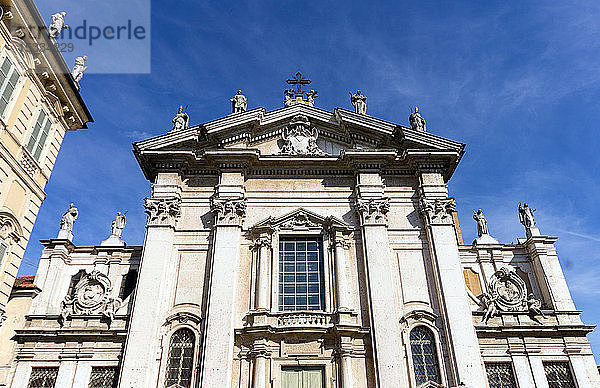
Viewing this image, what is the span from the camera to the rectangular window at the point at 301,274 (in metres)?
16.3

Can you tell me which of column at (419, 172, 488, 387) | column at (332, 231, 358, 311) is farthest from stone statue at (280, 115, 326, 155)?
column at (419, 172, 488, 387)

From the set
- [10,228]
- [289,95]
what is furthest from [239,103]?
[10,228]

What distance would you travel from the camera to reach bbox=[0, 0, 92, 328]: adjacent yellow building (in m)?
13.5

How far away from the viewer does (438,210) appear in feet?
57.8

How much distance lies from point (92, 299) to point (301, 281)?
7.83m

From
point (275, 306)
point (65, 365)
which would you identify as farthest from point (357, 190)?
point (65, 365)

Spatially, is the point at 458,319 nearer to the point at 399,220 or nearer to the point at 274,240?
the point at 399,220

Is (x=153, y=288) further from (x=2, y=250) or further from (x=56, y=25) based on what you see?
(x=56, y=25)

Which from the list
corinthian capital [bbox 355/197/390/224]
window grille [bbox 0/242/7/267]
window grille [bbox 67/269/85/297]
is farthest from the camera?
window grille [bbox 67/269/85/297]

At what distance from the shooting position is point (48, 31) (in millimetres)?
15320

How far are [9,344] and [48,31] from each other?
35.2 feet

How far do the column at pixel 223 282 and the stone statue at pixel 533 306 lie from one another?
10.8 metres

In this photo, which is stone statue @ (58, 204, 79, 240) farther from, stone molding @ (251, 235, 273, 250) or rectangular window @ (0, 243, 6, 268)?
stone molding @ (251, 235, 273, 250)

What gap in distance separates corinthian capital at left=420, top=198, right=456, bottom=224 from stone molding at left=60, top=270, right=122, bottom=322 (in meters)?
12.1
